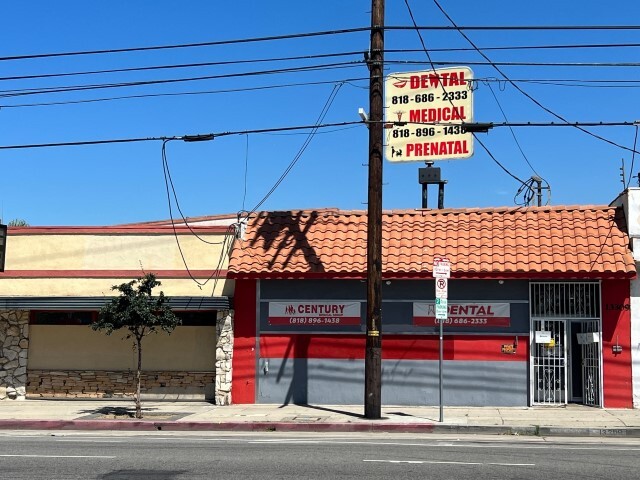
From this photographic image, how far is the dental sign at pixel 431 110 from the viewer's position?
78.2 ft

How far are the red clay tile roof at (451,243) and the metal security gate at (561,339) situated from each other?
2.77 feet

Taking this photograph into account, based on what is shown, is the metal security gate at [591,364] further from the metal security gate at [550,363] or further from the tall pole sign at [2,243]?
the tall pole sign at [2,243]

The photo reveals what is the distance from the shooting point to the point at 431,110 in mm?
24016

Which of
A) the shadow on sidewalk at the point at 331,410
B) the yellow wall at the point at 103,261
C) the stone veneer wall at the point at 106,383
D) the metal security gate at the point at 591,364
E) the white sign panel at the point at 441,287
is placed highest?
the yellow wall at the point at 103,261

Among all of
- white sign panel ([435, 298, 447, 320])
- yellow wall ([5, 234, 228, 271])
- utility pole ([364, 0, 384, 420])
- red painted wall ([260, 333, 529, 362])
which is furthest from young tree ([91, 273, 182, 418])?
white sign panel ([435, 298, 447, 320])

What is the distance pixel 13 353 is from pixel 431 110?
1404 centimetres

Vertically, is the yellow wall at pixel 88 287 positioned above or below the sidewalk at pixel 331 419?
above

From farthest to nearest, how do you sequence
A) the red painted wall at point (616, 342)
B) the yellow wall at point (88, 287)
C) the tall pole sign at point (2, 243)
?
the tall pole sign at point (2, 243)
the yellow wall at point (88, 287)
the red painted wall at point (616, 342)

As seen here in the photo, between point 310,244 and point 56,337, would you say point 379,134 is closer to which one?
point 310,244

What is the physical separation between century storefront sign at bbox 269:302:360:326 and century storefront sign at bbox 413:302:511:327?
1.61 m

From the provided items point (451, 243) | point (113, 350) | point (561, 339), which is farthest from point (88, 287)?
point (561, 339)

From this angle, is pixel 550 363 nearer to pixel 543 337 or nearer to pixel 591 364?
pixel 543 337

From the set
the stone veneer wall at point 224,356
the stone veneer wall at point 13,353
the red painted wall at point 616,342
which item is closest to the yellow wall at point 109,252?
the stone veneer wall at point 13,353

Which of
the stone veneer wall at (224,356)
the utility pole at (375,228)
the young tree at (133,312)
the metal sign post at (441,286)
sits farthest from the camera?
the stone veneer wall at (224,356)
